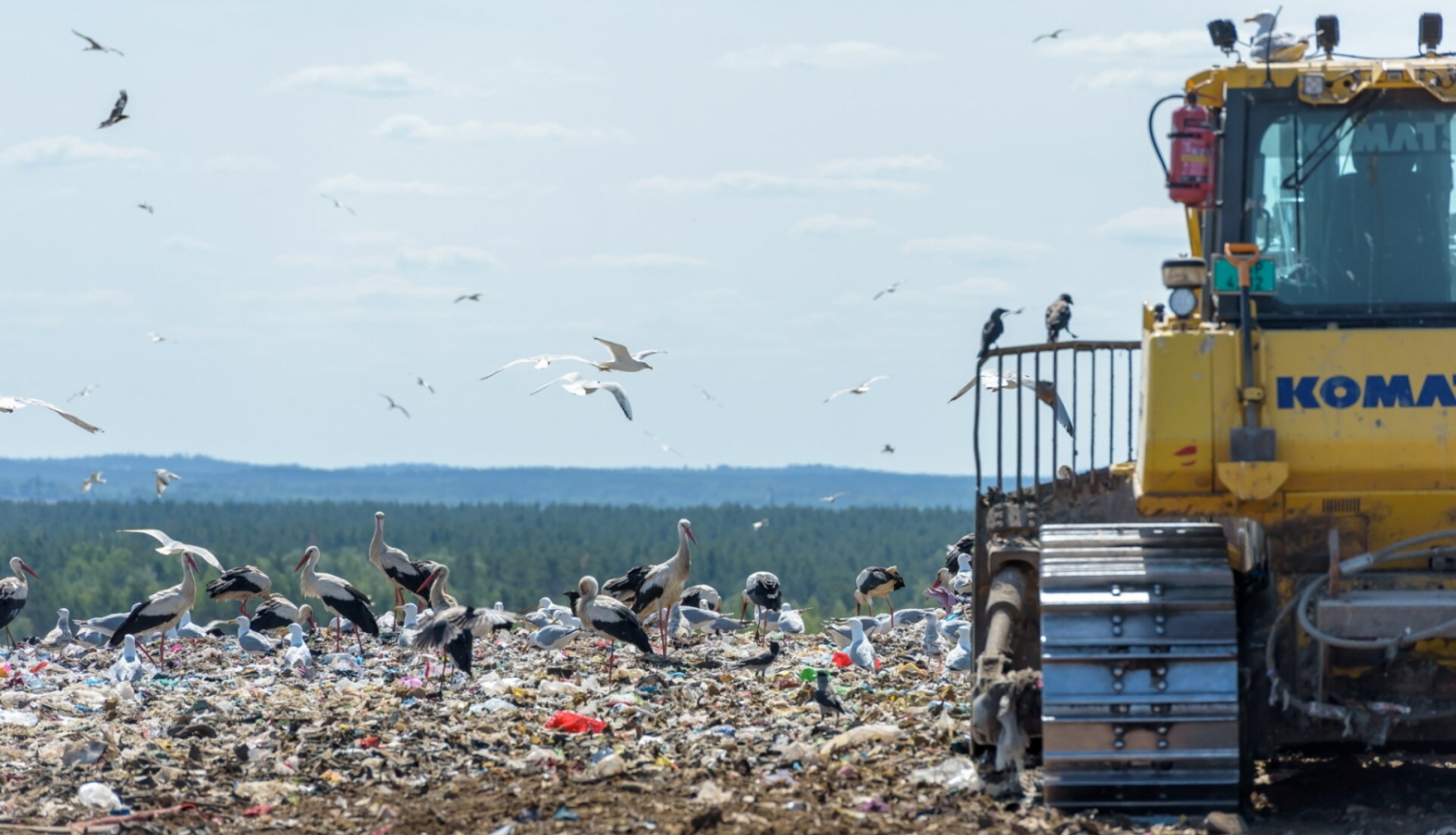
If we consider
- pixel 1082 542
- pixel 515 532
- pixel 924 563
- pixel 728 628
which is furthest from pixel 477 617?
pixel 515 532

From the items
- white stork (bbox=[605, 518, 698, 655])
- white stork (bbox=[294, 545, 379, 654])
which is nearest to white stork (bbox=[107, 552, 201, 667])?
white stork (bbox=[294, 545, 379, 654])

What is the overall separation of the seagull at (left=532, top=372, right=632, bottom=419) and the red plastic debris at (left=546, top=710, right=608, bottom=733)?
4428 mm

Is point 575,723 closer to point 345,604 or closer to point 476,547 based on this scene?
point 345,604

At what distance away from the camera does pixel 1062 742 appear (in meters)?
6.90

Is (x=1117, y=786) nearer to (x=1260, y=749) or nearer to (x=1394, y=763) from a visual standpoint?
(x=1260, y=749)

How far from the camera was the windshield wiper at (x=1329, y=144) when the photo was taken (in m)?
7.05

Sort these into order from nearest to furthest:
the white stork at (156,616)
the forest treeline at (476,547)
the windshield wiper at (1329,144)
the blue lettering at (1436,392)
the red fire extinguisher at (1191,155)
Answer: the blue lettering at (1436,392), the red fire extinguisher at (1191,155), the windshield wiper at (1329,144), the white stork at (156,616), the forest treeline at (476,547)

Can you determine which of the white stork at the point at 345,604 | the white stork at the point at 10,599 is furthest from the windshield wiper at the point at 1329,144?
the white stork at the point at 10,599

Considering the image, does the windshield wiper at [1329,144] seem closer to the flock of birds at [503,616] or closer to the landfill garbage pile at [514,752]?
the landfill garbage pile at [514,752]

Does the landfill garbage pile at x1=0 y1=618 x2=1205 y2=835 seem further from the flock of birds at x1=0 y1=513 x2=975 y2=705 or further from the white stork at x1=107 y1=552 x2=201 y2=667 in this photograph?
the white stork at x1=107 y1=552 x2=201 y2=667

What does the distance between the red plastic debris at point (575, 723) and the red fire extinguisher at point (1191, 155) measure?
191 inches

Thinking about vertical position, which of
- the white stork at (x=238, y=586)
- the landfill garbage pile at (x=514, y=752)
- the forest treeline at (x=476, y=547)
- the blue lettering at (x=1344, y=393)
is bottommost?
the forest treeline at (x=476, y=547)

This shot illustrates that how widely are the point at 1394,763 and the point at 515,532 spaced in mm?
122385

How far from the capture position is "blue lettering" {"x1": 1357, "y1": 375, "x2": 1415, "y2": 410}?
21.9ft
